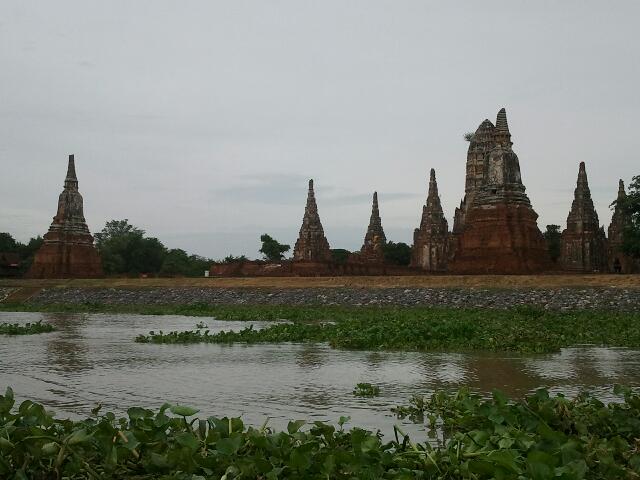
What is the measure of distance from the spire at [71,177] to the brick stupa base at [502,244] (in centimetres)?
3209

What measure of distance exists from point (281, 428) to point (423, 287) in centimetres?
2396

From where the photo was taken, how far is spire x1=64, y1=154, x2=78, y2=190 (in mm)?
51719

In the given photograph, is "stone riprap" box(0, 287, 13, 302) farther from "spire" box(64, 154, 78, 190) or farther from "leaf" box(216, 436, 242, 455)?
"leaf" box(216, 436, 242, 455)

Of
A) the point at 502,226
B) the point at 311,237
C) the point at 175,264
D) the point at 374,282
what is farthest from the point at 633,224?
the point at 175,264

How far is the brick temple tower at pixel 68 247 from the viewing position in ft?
161

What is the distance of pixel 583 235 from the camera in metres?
48.8

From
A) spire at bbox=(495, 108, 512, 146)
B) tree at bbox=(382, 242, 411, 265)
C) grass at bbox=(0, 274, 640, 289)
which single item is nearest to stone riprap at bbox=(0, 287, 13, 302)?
grass at bbox=(0, 274, 640, 289)

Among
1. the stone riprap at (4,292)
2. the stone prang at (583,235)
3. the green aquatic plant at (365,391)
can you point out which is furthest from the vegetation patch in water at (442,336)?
the stone prang at (583,235)

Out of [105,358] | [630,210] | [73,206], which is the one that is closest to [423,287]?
[630,210]

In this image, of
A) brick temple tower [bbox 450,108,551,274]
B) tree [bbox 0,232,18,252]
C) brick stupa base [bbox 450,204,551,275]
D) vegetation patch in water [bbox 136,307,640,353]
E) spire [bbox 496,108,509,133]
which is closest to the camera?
vegetation patch in water [bbox 136,307,640,353]

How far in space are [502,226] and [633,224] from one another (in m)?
8.70

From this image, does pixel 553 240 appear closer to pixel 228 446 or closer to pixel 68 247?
pixel 68 247

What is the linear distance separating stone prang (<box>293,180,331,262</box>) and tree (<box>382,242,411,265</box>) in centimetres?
2448

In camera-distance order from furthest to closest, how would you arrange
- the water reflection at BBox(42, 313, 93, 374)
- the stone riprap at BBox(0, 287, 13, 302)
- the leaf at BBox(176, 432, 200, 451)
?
the stone riprap at BBox(0, 287, 13, 302), the water reflection at BBox(42, 313, 93, 374), the leaf at BBox(176, 432, 200, 451)
